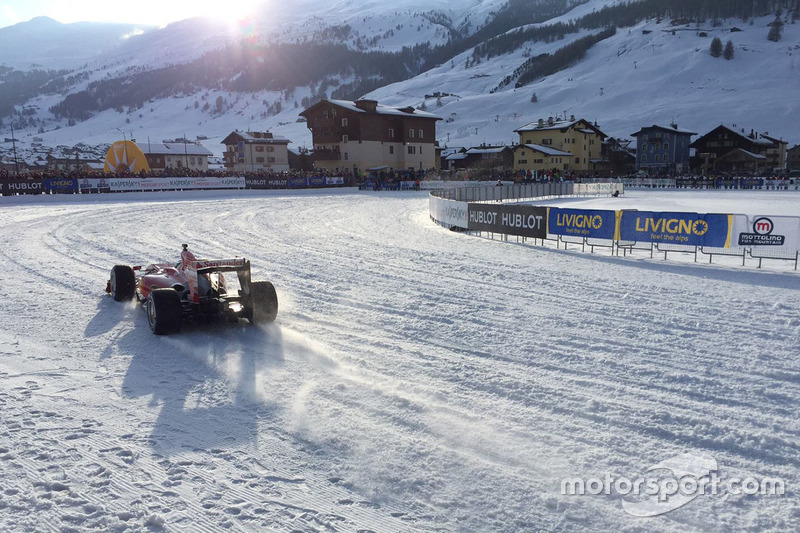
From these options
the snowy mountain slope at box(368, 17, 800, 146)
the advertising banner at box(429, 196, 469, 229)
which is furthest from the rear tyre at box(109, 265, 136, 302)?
the snowy mountain slope at box(368, 17, 800, 146)

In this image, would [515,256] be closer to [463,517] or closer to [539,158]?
[463,517]

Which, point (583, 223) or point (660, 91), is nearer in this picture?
point (583, 223)

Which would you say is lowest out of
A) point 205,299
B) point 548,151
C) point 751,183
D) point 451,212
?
point 205,299

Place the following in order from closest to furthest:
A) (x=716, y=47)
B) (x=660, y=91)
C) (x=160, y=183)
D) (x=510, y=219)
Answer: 1. (x=510, y=219)
2. (x=160, y=183)
3. (x=660, y=91)
4. (x=716, y=47)

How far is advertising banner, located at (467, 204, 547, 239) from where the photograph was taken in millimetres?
18938

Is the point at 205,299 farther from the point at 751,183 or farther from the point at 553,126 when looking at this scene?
the point at 553,126

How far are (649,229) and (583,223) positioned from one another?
78.2 inches

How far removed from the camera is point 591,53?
533ft

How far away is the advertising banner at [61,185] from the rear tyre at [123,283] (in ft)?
118

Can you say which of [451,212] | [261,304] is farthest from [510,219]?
[261,304]

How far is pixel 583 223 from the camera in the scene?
17703 mm

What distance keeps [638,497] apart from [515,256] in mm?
12056

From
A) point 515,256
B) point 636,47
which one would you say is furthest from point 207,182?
point 636,47

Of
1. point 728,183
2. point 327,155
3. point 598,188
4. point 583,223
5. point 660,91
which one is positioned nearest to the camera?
point 583,223
